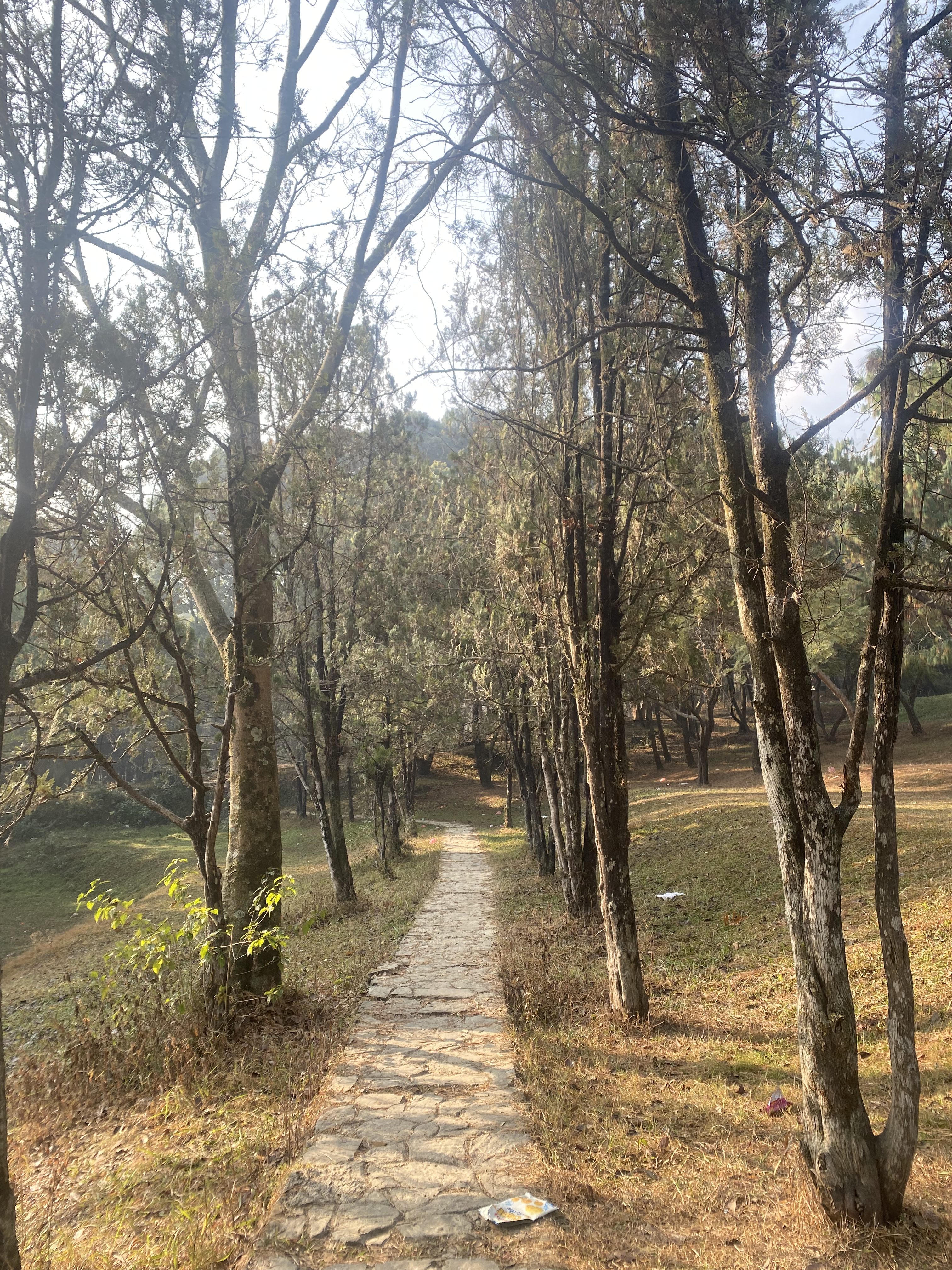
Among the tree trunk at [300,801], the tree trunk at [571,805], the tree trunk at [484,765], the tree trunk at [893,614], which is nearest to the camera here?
the tree trunk at [893,614]

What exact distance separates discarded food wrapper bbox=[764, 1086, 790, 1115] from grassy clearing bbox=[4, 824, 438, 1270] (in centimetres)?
290

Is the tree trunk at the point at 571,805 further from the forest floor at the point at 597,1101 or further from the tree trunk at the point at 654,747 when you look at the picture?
the tree trunk at the point at 654,747

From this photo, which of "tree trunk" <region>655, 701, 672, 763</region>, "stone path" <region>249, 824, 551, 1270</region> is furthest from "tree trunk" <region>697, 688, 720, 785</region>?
"stone path" <region>249, 824, 551, 1270</region>

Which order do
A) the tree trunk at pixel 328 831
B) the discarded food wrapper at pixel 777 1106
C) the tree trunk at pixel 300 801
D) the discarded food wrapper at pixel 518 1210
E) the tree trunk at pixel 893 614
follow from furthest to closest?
1. the tree trunk at pixel 300 801
2. the tree trunk at pixel 328 831
3. the discarded food wrapper at pixel 777 1106
4. the discarded food wrapper at pixel 518 1210
5. the tree trunk at pixel 893 614

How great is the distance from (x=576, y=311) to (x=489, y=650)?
19.5ft

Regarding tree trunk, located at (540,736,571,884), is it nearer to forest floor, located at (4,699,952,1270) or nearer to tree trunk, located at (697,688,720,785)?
forest floor, located at (4,699,952,1270)

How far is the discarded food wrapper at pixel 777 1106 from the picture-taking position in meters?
4.62

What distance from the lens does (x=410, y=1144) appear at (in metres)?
4.42

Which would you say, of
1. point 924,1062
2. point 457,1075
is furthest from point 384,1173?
point 924,1062

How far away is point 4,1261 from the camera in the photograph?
2.72m

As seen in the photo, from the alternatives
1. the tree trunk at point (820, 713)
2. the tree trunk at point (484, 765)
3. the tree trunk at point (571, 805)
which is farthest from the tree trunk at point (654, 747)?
the tree trunk at point (571, 805)

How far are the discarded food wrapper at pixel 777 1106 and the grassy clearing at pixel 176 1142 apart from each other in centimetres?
290

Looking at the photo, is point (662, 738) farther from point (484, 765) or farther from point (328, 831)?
point (328, 831)

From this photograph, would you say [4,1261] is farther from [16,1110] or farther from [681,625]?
[681,625]
